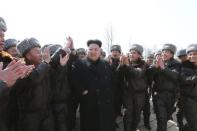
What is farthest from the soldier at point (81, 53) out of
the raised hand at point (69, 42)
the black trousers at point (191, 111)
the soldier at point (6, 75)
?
the soldier at point (6, 75)

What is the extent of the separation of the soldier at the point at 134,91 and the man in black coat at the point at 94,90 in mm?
1259

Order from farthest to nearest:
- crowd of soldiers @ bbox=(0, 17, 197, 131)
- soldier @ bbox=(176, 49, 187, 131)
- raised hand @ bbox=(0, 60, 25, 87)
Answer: soldier @ bbox=(176, 49, 187, 131) < crowd of soldiers @ bbox=(0, 17, 197, 131) < raised hand @ bbox=(0, 60, 25, 87)

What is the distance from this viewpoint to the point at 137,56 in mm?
8547

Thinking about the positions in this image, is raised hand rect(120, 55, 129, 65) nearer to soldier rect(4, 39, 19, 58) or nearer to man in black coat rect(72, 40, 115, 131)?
man in black coat rect(72, 40, 115, 131)

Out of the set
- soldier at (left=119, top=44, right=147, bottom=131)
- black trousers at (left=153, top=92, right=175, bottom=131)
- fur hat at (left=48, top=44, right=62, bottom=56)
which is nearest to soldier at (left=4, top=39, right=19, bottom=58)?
fur hat at (left=48, top=44, right=62, bottom=56)

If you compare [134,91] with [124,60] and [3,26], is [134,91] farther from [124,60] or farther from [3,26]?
[3,26]

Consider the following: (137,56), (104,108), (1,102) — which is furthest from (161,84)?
(1,102)

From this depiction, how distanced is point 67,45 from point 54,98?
1.10 m

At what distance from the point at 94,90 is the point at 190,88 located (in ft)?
8.14

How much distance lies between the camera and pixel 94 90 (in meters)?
7.10

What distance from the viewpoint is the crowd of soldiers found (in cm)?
541

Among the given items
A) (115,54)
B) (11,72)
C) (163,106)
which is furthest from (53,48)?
(11,72)

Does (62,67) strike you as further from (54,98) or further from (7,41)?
(7,41)

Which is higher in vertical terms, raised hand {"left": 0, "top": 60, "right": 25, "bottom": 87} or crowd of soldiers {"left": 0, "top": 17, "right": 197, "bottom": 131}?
raised hand {"left": 0, "top": 60, "right": 25, "bottom": 87}
